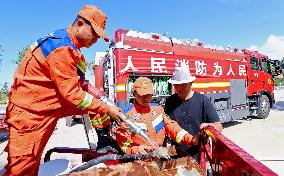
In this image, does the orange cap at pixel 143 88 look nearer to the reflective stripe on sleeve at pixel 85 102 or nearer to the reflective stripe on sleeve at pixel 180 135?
the reflective stripe on sleeve at pixel 180 135

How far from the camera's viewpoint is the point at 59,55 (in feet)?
7.12

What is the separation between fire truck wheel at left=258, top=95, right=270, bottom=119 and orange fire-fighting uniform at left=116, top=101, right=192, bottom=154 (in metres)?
10.1

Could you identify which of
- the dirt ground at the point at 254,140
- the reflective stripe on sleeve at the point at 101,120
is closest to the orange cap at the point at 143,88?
the reflective stripe on sleeve at the point at 101,120

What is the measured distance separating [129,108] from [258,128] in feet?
26.6

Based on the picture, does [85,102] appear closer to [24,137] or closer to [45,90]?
[45,90]

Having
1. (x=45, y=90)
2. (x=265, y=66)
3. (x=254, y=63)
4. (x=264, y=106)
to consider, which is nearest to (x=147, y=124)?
(x=45, y=90)

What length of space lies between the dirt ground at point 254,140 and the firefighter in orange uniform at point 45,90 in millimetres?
3178

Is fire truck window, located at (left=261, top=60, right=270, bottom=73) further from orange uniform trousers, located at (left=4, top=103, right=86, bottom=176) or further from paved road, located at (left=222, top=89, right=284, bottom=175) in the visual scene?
orange uniform trousers, located at (left=4, top=103, right=86, bottom=176)

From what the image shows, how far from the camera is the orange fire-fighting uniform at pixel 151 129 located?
9.18 ft

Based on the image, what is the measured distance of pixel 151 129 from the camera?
9.65 feet

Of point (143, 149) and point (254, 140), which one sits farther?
point (254, 140)

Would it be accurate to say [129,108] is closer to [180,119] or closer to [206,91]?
[180,119]

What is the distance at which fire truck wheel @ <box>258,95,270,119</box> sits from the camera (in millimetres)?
12046

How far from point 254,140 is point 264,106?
4.88m
